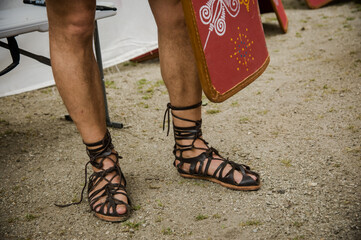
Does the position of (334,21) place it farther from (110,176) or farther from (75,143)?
(110,176)

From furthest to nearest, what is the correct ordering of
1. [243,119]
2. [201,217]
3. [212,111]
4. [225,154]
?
1. [212,111]
2. [243,119]
3. [225,154]
4. [201,217]

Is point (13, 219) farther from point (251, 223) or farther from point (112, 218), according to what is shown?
point (251, 223)

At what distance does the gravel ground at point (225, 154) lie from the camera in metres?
1.30

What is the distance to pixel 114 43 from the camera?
3.26m

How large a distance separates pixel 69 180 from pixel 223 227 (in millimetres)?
759

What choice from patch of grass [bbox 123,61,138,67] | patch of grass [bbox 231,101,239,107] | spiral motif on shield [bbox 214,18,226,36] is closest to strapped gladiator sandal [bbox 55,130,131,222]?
spiral motif on shield [bbox 214,18,226,36]

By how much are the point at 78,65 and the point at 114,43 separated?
205 cm

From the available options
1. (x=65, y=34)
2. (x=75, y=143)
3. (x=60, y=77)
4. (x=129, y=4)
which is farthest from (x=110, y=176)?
(x=129, y=4)

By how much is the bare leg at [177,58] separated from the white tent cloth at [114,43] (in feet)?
5.70

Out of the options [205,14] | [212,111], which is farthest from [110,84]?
[205,14]

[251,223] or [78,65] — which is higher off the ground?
[78,65]

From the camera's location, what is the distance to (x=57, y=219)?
1405mm

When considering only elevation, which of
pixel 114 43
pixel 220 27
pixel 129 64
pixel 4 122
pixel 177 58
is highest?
pixel 220 27

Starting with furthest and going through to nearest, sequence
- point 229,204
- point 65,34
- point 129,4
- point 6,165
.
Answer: point 129,4 → point 6,165 → point 229,204 → point 65,34
